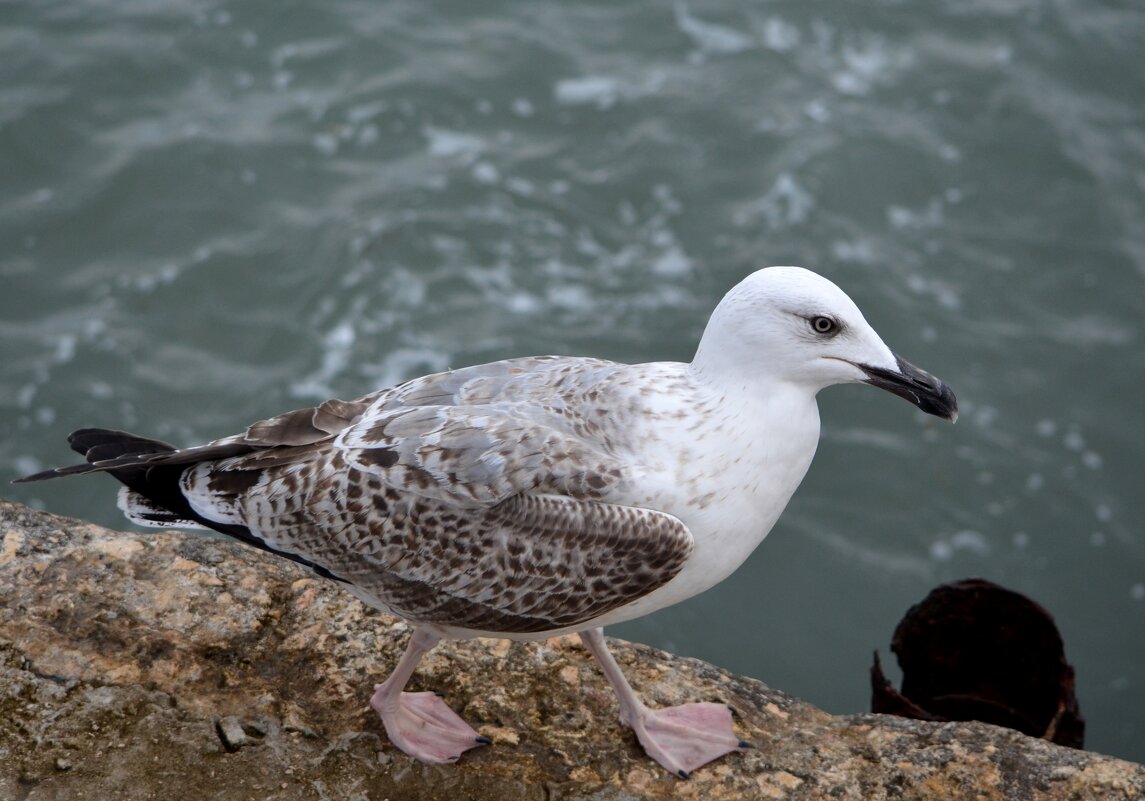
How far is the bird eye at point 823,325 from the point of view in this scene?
4477mm

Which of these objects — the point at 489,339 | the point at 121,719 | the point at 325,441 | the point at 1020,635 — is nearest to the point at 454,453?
the point at 325,441

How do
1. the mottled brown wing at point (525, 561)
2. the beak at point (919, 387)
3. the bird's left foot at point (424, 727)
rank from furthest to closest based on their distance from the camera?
1. the bird's left foot at point (424, 727)
2. the beak at point (919, 387)
3. the mottled brown wing at point (525, 561)

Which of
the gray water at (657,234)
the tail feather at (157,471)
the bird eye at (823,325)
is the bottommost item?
the gray water at (657,234)

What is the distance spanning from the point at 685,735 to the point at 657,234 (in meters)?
7.17

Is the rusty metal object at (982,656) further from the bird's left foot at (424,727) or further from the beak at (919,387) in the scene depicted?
the bird's left foot at (424,727)

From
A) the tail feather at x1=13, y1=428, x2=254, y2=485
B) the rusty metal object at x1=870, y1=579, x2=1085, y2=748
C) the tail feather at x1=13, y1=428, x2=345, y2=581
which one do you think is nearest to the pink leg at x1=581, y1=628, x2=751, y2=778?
the tail feather at x1=13, y1=428, x2=345, y2=581

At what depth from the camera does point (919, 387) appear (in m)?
4.49

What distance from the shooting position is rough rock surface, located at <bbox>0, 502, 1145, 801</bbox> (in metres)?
4.48

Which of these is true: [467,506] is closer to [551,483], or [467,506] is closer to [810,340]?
[551,483]

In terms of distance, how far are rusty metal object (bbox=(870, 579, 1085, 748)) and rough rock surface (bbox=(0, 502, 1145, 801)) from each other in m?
1.26

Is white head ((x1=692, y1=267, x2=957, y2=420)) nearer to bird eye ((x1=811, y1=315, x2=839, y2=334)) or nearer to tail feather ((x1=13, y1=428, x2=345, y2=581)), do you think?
bird eye ((x1=811, y1=315, x2=839, y2=334))

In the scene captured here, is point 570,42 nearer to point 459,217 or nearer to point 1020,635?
point 459,217

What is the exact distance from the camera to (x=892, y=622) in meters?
9.32

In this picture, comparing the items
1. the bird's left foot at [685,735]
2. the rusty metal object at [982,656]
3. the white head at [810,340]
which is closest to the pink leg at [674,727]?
the bird's left foot at [685,735]
